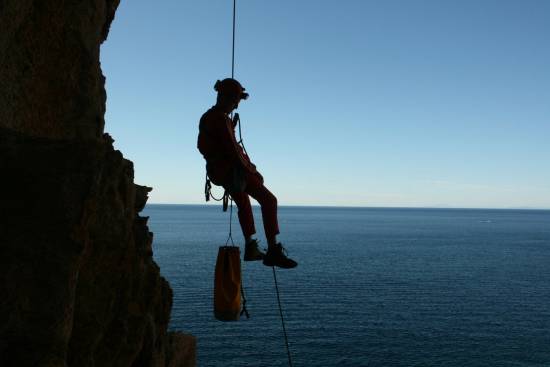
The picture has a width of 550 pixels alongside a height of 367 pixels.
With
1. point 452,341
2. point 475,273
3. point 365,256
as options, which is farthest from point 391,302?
point 365,256

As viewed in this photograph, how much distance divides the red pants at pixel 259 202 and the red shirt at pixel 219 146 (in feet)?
0.77

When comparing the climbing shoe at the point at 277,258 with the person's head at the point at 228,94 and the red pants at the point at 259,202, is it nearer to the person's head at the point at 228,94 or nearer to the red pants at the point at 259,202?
the red pants at the point at 259,202

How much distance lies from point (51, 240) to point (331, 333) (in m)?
41.1

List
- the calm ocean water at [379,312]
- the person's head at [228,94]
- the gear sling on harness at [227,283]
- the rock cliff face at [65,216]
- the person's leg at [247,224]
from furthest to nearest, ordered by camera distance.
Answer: the calm ocean water at [379,312] → the gear sling on harness at [227,283] → the person's leg at [247,224] → the person's head at [228,94] → the rock cliff face at [65,216]

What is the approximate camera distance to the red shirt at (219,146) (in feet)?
23.5

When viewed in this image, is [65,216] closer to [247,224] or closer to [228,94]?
[247,224]

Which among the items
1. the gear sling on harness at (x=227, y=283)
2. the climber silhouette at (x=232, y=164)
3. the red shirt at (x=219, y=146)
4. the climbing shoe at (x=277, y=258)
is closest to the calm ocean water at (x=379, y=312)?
the gear sling on harness at (x=227, y=283)

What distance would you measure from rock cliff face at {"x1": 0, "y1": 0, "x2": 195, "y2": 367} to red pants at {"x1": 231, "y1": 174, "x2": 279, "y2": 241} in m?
2.12

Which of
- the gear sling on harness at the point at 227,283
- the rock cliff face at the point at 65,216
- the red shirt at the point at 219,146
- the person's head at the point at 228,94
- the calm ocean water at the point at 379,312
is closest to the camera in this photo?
the rock cliff face at the point at 65,216

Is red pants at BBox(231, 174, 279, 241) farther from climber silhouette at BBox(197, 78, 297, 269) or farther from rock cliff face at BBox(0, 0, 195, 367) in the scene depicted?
rock cliff face at BBox(0, 0, 195, 367)

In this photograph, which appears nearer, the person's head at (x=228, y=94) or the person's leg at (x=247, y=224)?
the person's head at (x=228, y=94)

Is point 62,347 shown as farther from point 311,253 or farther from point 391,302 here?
point 311,253

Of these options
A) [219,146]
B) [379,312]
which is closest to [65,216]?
[219,146]

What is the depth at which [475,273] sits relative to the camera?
7419cm
